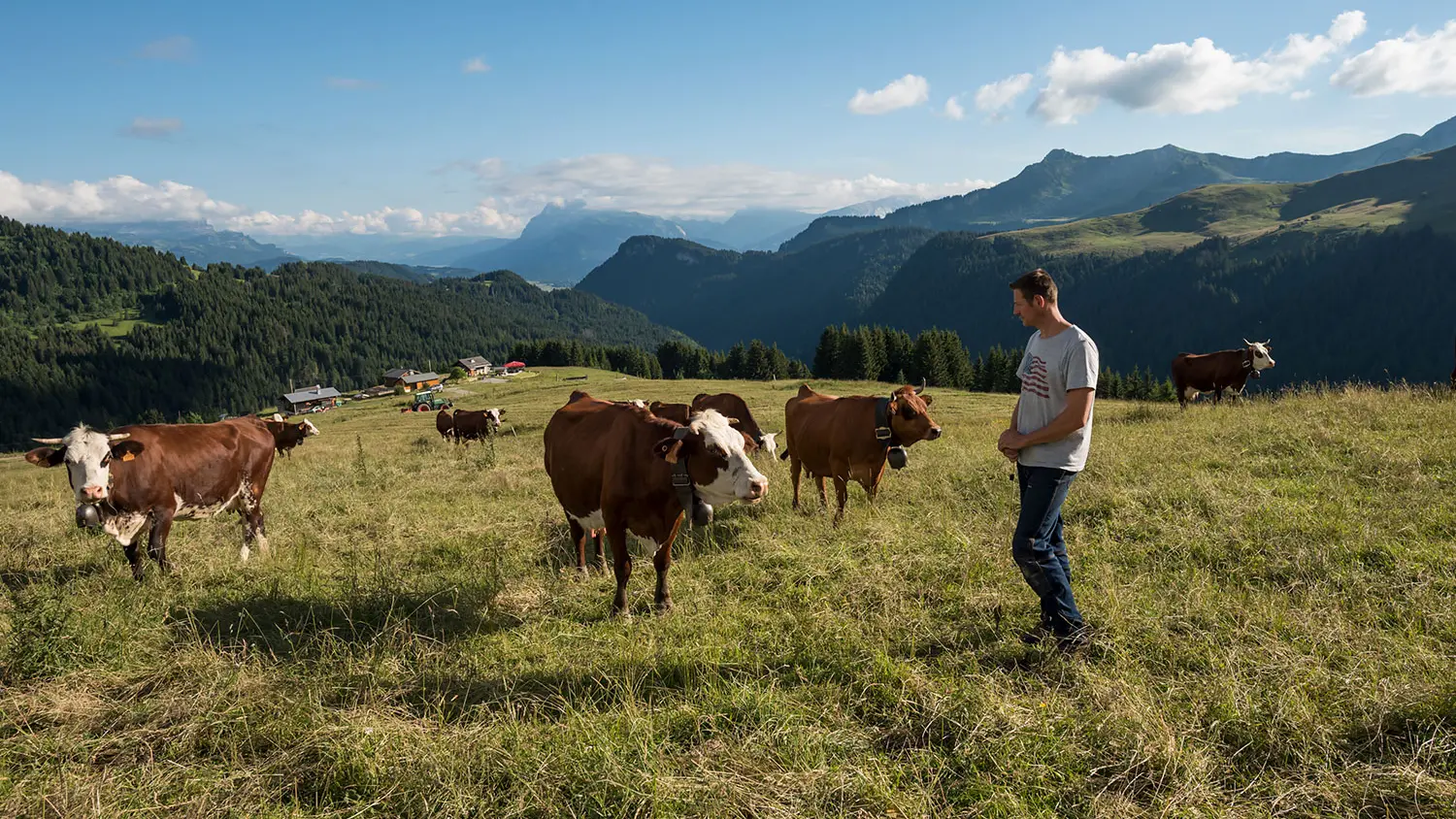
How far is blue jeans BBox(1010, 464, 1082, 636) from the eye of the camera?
16.4 ft

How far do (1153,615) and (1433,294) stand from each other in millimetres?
253168

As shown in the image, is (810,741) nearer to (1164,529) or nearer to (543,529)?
(1164,529)

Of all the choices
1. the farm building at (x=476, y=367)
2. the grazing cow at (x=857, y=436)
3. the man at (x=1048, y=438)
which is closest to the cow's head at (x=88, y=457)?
the grazing cow at (x=857, y=436)

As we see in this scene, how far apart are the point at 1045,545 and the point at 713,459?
2.89 meters

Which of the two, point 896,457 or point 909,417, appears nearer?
point 896,457

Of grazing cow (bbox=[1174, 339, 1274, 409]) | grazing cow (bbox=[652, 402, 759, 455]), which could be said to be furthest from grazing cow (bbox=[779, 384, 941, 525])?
grazing cow (bbox=[1174, 339, 1274, 409])

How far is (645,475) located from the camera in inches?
256

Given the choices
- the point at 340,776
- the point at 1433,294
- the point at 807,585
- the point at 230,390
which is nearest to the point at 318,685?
the point at 340,776

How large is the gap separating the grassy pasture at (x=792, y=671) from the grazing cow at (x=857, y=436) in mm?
932

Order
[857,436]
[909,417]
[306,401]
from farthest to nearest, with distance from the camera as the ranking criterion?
1. [306,401]
2. [857,436]
3. [909,417]

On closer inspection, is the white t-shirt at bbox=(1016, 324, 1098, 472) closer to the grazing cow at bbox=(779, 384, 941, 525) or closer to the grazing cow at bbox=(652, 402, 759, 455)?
the grazing cow at bbox=(652, 402, 759, 455)

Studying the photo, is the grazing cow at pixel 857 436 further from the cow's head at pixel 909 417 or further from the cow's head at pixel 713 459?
the cow's head at pixel 713 459

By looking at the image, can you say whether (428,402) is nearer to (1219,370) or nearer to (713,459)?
(1219,370)

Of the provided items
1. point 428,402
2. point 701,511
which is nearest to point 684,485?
point 701,511
